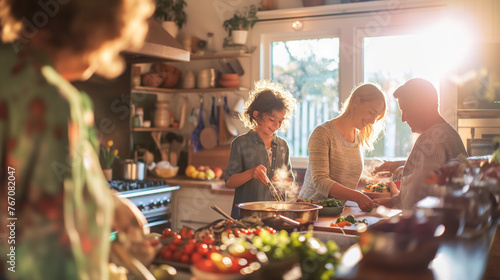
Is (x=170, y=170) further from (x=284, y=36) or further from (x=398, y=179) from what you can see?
(x=398, y=179)

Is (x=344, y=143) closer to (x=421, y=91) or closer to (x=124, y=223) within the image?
(x=421, y=91)

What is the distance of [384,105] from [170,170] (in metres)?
2.70

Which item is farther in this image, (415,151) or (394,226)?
(415,151)

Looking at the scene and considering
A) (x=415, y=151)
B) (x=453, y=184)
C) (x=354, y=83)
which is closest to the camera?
(x=453, y=184)

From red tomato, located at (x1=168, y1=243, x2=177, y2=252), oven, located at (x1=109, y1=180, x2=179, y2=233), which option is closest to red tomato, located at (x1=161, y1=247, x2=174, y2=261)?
red tomato, located at (x1=168, y1=243, x2=177, y2=252)

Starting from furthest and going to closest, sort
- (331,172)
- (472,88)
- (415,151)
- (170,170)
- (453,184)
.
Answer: (170,170) → (472,88) → (331,172) → (415,151) → (453,184)

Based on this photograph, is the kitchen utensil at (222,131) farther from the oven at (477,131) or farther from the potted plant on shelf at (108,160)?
the oven at (477,131)

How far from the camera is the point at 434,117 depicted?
103 inches

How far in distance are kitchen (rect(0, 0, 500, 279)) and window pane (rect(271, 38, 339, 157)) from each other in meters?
0.02

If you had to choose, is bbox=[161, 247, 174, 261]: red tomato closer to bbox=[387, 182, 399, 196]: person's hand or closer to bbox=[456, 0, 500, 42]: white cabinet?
bbox=[387, 182, 399, 196]: person's hand

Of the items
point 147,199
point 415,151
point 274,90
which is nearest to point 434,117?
point 415,151

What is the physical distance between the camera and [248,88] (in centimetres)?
524

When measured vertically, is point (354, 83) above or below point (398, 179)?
above

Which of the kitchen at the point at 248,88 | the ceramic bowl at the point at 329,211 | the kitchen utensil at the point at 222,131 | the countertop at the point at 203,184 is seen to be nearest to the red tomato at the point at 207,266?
the ceramic bowl at the point at 329,211
